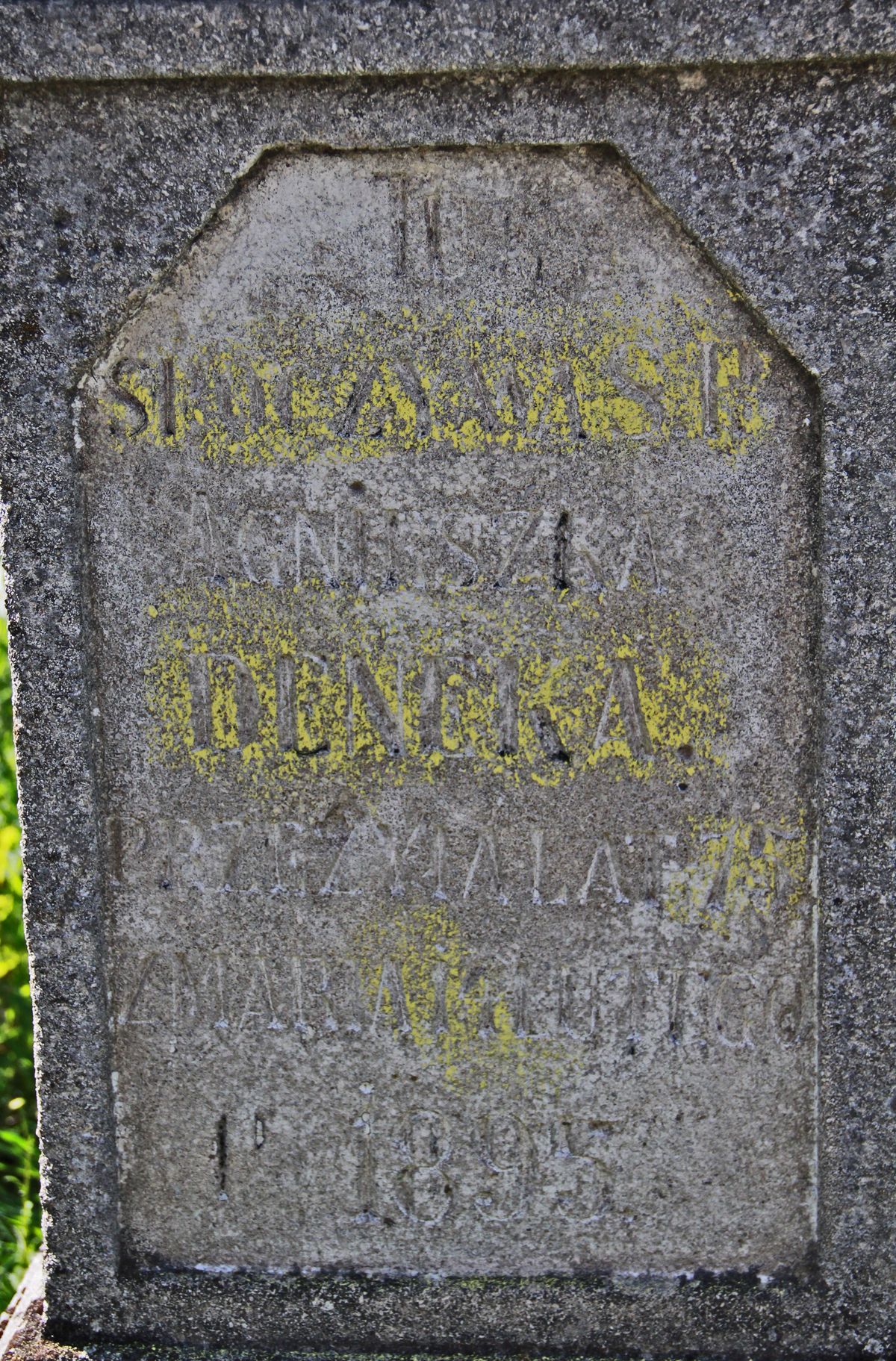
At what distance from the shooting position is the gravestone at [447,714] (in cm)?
151

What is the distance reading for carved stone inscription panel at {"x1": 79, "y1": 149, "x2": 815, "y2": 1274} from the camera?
155cm

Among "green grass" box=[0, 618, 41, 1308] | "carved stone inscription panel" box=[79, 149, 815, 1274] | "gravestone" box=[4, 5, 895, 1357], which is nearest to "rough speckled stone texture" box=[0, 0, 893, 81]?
"gravestone" box=[4, 5, 895, 1357]

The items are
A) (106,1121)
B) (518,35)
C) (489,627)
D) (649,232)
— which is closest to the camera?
(518,35)

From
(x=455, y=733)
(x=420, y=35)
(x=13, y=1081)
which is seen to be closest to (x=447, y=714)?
(x=455, y=733)

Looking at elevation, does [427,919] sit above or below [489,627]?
below

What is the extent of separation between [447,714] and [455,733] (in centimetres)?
3

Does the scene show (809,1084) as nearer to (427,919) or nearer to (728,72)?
(427,919)

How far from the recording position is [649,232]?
4.99ft

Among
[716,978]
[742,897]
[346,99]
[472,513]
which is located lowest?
[716,978]

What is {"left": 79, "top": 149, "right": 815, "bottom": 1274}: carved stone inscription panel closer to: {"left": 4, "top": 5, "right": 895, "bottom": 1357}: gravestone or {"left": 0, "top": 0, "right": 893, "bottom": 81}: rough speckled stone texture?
{"left": 4, "top": 5, "right": 895, "bottom": 1357}: gravestone

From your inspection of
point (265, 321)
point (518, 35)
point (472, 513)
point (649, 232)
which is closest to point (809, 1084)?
point (472, 513)

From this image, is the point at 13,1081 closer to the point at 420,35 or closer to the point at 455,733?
the point at 455,733

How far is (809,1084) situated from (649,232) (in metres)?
1.28

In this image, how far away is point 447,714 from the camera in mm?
1653
